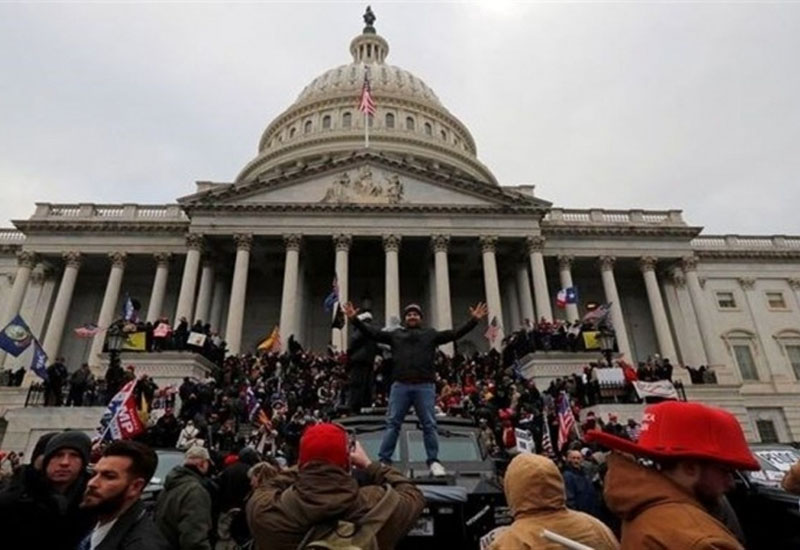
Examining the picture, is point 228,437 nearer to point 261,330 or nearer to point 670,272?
point 261,330

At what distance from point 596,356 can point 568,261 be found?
43.5ft

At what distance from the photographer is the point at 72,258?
39000mm

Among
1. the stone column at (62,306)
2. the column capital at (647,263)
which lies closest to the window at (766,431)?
the column capital at (647,263)

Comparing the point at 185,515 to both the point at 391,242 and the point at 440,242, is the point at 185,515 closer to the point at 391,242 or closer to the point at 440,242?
the point at 391,242

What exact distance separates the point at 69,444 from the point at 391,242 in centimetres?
3348

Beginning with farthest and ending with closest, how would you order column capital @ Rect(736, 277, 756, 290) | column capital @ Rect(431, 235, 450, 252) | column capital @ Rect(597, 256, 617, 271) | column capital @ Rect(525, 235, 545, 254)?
column capital @ Rect(736, 277, 756, 290), column capital @ Rect(597, 256, 617, 271), column capital @ Rect(525, 235, 545, 254), column capital @ Rect(431, 235, 450, 252)

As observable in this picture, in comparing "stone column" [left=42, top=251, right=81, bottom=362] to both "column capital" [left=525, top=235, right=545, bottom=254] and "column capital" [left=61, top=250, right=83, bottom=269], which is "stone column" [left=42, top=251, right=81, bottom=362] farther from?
"column capital" [left=525, top=235, right=545, bottom=254]

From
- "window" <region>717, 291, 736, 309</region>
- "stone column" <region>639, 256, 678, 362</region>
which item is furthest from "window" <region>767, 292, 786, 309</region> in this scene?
"stone column" <region>639, 256, 678, 362</region>

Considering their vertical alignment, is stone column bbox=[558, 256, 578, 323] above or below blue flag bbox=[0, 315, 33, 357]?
above

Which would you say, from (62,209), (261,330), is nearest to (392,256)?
(261,330)

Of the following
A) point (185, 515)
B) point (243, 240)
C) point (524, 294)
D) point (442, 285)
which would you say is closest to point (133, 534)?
point (185, 515)

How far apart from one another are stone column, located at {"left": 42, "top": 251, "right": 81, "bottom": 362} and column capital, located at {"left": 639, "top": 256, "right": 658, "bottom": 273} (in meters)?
38.6

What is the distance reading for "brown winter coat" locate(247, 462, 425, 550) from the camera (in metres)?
3.23

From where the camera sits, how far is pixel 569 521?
3332mm
